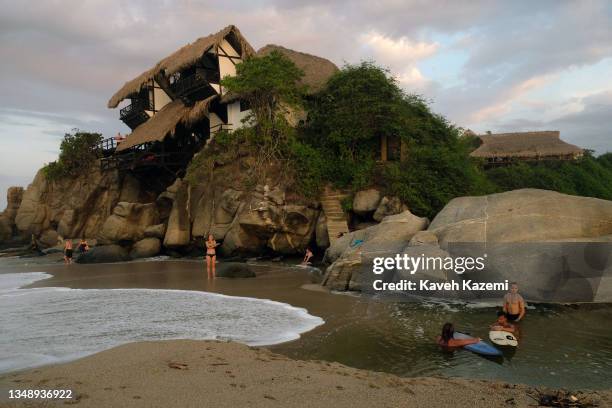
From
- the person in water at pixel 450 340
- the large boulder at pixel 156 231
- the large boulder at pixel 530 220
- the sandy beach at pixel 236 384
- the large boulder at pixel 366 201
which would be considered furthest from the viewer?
the large boulder at pixel 156 231

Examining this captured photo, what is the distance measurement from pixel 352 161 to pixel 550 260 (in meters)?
12.1

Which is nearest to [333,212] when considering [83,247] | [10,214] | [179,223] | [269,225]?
[269,225]

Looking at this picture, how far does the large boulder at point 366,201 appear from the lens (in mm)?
21922

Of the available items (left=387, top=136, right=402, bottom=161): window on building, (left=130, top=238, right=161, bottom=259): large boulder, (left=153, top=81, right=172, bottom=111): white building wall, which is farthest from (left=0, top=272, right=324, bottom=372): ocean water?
(left=153, top=81, right=172, bottom=111): white building wall

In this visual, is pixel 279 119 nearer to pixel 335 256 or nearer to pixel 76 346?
pixel 335 256

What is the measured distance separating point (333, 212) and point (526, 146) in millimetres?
20714

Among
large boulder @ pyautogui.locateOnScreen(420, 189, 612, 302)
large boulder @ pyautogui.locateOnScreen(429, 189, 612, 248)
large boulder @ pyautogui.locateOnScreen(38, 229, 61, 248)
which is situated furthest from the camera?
large boulder @ pyautogui.locateOnScreen(38, 229, 61, 248)

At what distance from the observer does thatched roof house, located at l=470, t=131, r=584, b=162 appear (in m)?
35.2

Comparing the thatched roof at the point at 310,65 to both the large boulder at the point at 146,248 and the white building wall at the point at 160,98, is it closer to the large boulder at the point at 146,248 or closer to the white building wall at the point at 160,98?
the white building wall at the point at 160,98

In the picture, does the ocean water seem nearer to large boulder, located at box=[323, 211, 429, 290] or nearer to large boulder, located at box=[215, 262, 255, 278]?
large boulder, located at box=[323, 211, 429, 290]

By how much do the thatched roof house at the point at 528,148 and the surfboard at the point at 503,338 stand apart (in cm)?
2875

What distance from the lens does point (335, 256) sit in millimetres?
17562

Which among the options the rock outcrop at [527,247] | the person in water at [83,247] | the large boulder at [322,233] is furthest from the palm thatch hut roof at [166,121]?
the rock outcrop at [527,247]

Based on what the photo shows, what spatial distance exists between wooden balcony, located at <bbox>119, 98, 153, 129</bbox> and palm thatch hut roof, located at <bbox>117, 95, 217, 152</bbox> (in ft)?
7.14
